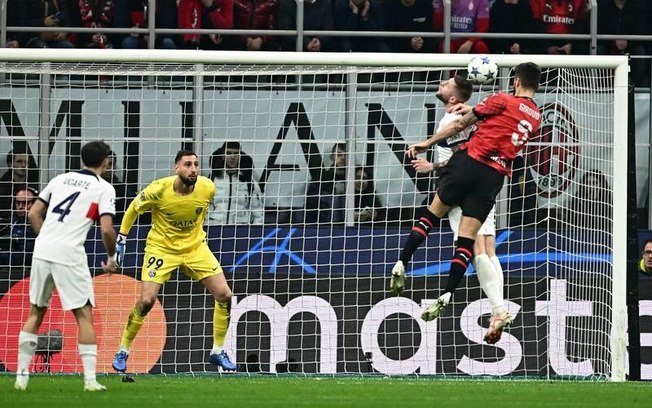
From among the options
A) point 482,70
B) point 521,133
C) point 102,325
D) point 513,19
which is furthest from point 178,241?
point 513,19

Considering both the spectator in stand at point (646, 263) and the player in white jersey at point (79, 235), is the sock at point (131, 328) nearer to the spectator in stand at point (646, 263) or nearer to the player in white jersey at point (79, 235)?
the player in white jersey at point (79, 235)

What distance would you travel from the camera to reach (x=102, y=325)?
641 inches

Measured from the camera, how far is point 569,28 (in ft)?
62.4

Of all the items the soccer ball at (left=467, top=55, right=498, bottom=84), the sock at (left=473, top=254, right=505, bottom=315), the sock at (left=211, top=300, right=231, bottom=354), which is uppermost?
the soccer ball at (left=467, top=55, right=498, bottom=84)

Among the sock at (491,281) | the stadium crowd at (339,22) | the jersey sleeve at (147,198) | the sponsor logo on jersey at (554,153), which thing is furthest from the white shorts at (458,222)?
the stadium crowd at (339,22)

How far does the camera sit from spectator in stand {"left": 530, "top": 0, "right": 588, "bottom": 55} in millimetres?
18875

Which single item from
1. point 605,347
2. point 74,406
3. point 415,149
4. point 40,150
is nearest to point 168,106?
point 40,150

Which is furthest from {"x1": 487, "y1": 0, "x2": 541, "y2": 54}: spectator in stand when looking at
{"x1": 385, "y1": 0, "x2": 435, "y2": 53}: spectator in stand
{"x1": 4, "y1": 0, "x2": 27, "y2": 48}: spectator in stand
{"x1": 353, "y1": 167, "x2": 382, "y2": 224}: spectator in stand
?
{"x1": 4, "y1": 0, "x2": 27, "y2": 48}: spectator in stand

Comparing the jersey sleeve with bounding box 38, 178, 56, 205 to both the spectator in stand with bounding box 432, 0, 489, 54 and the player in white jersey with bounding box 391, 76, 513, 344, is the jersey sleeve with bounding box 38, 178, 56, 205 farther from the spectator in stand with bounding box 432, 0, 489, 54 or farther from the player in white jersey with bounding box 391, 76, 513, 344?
the spectator in stand with bounding box 432, 0, 489, 54

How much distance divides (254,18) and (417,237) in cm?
615

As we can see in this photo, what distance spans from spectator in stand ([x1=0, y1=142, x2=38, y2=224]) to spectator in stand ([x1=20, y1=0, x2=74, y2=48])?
1986 millimetres

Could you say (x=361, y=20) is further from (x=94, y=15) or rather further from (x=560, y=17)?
(x=94, y=15)

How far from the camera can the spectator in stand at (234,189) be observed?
16.4 meters

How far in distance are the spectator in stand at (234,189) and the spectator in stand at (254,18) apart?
2356 mm
